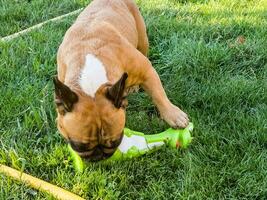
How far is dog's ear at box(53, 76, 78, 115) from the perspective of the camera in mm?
2865

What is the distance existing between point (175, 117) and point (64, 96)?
1058 millimetres

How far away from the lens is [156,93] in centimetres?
379

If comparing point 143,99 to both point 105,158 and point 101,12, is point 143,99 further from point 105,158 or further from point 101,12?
point 105,158

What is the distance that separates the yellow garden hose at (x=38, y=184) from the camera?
3.24 m

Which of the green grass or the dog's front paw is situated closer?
the dog's front paw

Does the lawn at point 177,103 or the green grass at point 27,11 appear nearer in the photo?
the lawn at point 177,103

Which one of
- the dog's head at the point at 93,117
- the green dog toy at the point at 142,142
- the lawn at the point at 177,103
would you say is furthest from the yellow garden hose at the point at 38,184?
the dog's head at the point at 93,117

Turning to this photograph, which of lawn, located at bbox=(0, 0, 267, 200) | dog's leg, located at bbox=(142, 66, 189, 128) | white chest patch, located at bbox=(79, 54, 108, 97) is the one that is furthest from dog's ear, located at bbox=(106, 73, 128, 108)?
dog's leg, located at bbox=(142, 66, 189, 128)

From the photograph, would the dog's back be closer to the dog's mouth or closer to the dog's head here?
the dog's head

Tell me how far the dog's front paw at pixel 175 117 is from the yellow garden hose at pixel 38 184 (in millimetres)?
898

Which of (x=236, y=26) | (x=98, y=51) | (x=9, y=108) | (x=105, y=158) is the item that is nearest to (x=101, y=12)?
(x=98, y=51)

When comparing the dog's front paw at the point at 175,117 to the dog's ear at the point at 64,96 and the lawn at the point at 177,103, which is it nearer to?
the lawn at the point at 177,103

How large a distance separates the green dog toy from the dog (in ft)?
0.32

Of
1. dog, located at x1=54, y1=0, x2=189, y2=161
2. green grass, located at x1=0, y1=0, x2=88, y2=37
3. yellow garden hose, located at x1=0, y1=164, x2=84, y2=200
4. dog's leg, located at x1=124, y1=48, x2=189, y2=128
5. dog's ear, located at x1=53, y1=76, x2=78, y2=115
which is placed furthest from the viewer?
green grass, located at x1=0, y1=0, x2=88, y2=37
